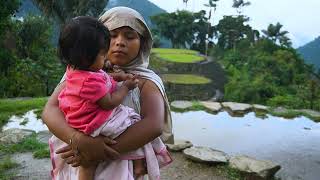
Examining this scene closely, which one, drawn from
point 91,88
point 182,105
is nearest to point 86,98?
point 91,88

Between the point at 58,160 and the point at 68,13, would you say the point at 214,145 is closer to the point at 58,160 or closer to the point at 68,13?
the point at 58,160

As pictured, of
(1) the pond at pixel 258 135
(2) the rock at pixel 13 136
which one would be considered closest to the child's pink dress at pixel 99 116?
(1) the pond at pixel 258 135

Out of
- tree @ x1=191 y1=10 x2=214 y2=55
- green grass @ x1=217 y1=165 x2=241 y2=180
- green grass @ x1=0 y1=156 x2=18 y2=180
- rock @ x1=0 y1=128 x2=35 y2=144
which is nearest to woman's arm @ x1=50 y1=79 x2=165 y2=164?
green grass @ x1=0 y1=156 x2=18 y2=180

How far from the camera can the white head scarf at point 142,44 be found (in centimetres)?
130

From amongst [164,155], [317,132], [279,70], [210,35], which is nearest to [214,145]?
[317,132]

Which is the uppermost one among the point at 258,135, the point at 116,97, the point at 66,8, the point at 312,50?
the point at 66,8

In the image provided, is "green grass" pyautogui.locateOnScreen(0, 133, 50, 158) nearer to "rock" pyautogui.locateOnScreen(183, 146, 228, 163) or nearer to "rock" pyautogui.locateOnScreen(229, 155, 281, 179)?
"rock" pyautogui.locateOnScreen(183, 146, 228, 163)

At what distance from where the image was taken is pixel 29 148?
5082 mm

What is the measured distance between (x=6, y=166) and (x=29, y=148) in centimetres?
76

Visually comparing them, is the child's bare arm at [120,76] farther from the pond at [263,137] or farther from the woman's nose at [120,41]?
the pond at [263,137]

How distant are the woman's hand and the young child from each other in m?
0.02

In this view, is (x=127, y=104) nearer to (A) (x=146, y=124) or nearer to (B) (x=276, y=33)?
(A) (x=146, y=124)

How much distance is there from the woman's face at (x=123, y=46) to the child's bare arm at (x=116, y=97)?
0.45ft

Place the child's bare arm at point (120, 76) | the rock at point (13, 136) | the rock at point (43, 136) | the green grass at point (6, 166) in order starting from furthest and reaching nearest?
the rock at point (43, 136) < the rock at point (13, 136) < the green grass at point (6, 166) < the child's bare arm at point (120, 76)
